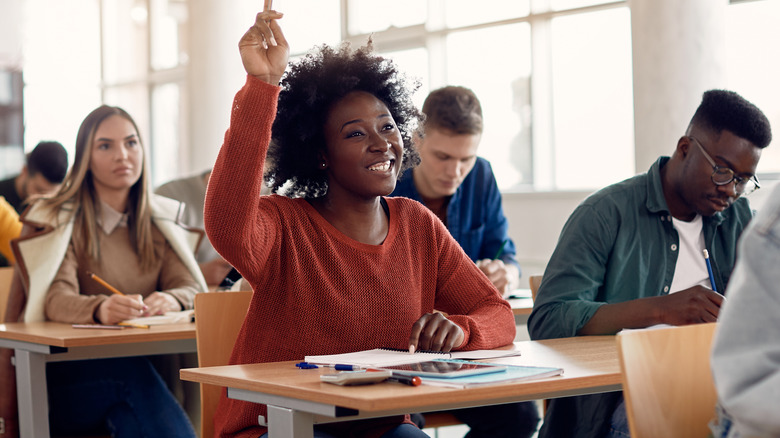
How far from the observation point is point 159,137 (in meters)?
10.5

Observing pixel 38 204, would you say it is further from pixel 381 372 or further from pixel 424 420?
pixel 381 372

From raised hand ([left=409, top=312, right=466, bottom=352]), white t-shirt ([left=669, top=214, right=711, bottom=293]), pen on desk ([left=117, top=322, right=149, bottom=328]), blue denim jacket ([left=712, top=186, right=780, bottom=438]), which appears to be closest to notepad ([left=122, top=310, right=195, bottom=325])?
pen on desk ([left=117, top=322, right=149, bottom=328])

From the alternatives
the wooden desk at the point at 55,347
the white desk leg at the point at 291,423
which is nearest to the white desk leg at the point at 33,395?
the wooden desk at the point at 55,347

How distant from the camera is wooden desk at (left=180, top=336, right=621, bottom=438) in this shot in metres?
1.31

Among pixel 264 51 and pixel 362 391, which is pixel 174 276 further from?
pixel 362 391

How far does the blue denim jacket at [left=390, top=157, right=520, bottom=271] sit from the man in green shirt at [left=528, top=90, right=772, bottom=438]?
1.15m

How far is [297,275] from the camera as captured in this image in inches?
75.4

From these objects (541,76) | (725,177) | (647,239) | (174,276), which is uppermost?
(541,76)

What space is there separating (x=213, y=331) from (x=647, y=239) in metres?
1.16

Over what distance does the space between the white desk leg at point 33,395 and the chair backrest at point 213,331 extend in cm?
57

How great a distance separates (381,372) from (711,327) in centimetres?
53

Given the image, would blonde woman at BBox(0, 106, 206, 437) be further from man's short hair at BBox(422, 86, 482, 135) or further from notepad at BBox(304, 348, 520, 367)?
notepad at BBox(304, 348, 520, 367)

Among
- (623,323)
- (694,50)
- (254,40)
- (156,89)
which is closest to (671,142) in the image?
(694,50)

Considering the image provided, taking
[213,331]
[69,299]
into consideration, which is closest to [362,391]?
[213,331]
